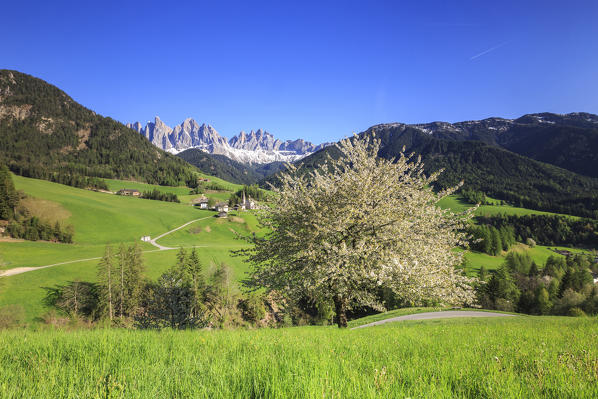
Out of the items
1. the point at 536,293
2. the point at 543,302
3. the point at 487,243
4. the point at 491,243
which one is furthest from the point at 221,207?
the point at 491,243

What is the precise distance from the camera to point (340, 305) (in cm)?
1672

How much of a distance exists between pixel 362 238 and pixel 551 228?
23424 centimetres

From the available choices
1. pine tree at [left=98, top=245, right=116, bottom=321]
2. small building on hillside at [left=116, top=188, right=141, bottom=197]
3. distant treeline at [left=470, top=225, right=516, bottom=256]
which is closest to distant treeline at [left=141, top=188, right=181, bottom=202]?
small building on hillside at [left=116, top=188, right=141, bottom=197]

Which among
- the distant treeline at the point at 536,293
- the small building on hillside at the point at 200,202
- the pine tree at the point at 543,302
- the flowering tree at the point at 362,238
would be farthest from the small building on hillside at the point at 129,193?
the pine tree at the point at 543,302

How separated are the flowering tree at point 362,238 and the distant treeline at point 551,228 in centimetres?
19019

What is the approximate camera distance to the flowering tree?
12.6 meters

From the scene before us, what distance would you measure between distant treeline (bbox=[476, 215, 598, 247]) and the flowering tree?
624ft

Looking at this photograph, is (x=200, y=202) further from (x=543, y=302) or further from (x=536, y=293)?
(x=543, y=302)

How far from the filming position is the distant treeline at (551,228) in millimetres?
167750

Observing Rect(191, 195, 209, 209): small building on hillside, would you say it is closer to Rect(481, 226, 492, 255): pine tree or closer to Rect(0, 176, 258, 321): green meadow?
Rect(0, 176, 258, 321): green meadow

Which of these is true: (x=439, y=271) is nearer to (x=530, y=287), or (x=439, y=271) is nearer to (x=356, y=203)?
(x=356, y=203)

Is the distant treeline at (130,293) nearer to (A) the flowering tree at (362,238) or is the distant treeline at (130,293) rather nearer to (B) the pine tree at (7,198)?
(A) the flowering tree at (362,238)

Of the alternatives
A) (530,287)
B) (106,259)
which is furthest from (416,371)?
(530,287)

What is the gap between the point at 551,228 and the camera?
17538 cm
